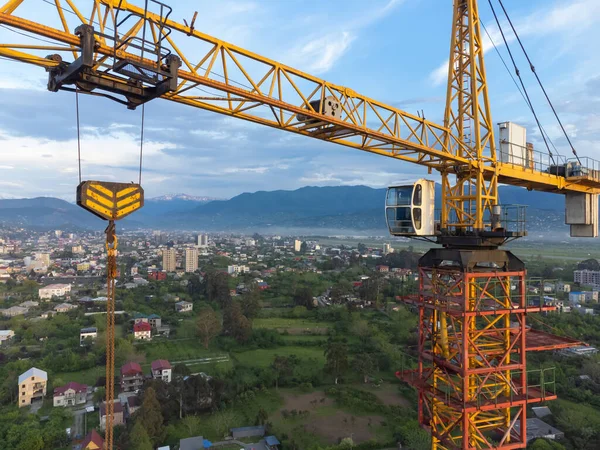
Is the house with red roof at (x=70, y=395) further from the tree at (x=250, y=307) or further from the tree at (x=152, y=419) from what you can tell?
the tree at (x=250, y=307)

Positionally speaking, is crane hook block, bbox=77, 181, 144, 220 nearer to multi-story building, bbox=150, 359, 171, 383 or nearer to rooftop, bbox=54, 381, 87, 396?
rooftop, bbox=54, 381, 87, 396

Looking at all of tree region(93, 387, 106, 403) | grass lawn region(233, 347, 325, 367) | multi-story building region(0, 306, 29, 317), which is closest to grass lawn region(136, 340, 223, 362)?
grass lawn region(233, 347, 325, 367)

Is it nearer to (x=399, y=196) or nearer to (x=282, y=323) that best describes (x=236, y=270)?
(x=282, y=323)

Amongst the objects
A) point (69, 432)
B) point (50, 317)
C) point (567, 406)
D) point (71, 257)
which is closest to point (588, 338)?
point (567, 406)

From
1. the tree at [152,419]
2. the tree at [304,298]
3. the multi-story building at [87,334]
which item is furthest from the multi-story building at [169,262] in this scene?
the tree at [152,419]

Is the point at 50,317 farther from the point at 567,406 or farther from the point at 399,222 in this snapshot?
the point at 567,406

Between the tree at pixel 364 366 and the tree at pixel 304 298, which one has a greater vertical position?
the tree at pixel 304 298

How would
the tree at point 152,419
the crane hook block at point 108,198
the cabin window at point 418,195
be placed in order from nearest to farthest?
the crane hook block at point 108,198 < the cabin window at point 418,195 < the tree at point 152,419

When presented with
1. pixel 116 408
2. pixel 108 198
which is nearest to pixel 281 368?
pixel 116 408
